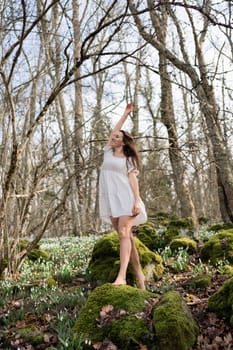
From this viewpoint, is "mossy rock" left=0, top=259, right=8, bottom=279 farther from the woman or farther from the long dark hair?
the long dark hair

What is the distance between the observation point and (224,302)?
3740 millimetres

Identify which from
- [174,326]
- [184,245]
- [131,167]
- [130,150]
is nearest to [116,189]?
[131,167]

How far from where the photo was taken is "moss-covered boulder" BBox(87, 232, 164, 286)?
18.4 ft

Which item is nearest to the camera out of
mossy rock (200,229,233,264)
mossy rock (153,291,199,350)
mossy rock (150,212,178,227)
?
mossy rock (153,291,199,350)

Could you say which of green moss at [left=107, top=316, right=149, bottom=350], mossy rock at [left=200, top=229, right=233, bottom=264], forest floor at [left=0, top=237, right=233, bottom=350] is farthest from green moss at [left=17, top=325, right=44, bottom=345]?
mossy rock at [left=200, top=229, right=233, bottom=264]

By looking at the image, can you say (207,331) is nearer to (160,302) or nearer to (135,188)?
(160,302)

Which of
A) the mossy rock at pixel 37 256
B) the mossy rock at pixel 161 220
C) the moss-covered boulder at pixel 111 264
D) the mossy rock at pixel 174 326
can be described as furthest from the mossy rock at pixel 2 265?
the mossy rock at pixel 161 220

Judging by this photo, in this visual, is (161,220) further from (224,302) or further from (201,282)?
(224,302)

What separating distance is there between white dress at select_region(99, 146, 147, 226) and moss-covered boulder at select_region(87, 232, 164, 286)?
1206 mm

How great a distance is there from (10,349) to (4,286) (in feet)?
7.94

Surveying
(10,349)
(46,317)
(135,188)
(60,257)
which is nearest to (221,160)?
(60,257)

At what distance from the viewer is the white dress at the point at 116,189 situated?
4.44 meters

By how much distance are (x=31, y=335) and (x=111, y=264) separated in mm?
2342

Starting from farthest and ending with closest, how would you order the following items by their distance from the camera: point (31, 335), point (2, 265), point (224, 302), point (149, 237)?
point (149, 237)
point (2, 265)
point (224, 302)
point (31, 335)
